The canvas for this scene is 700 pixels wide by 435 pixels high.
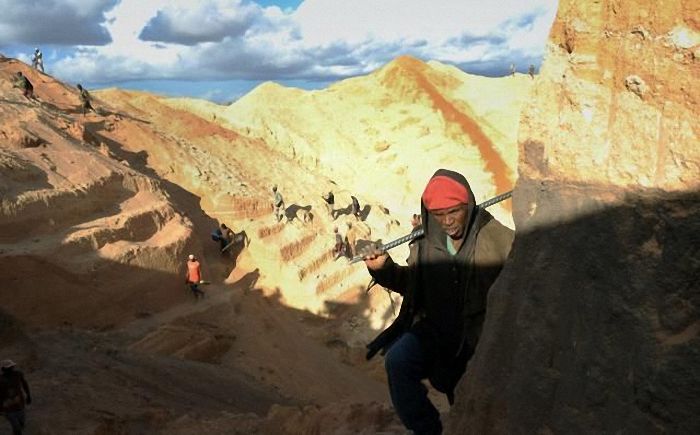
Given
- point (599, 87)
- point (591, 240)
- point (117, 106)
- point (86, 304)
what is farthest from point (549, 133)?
point (117, 106)

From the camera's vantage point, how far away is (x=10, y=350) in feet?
25.4

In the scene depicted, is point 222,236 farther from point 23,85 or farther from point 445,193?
point 445,193

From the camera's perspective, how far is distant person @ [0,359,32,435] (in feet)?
19.2

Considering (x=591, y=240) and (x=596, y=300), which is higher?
(x=591, y=240)

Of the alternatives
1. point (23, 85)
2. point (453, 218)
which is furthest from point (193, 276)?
point (453, 218)

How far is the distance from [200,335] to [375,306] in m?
4.77

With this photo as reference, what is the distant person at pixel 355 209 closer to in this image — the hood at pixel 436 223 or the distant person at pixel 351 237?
the distant person at pixel 351 237

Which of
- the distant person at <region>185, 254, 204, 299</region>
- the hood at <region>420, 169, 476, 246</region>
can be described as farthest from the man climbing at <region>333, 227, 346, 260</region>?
the hood at <region>420, 169, 476, 246</region>

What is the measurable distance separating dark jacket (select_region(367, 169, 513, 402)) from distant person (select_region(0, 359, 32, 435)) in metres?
4.70

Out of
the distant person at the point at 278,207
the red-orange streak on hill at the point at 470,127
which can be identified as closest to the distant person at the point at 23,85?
the distant person at the point at 278,207

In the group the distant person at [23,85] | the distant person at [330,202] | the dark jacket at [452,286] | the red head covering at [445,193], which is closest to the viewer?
the red head covering at [445,193]

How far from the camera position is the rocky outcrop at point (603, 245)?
2.04m

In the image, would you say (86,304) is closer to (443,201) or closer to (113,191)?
(113,191)

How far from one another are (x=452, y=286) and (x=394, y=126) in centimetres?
2545
